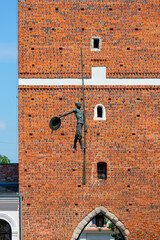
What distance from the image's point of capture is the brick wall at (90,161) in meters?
18.9

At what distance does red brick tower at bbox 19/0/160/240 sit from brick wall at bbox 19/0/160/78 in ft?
0.10

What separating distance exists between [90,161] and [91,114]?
1.49m

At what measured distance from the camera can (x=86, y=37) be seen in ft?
63.7

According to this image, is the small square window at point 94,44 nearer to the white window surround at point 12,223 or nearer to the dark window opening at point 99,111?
the dark window opening at point 99,111

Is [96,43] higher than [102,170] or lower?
higher

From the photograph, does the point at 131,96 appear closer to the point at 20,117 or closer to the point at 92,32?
the point at 92,32

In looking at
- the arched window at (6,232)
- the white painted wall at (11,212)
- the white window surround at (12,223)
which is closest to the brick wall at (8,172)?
the arched window at (6,232)

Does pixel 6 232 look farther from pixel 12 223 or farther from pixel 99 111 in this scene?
pixel 99 111

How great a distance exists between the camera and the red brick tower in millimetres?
18922

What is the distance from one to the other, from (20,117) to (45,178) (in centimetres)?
208

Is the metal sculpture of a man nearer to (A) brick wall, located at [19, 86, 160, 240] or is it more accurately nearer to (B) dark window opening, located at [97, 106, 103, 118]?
(A) brick wall, located at [19, 86, 160, 240]

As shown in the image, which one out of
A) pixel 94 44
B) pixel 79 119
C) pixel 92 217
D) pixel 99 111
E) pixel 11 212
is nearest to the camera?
pixel 79 119

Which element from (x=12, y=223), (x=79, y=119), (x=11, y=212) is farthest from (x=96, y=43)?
(x=12, y=223)

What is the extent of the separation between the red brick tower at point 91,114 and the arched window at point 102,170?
0.07 meters
